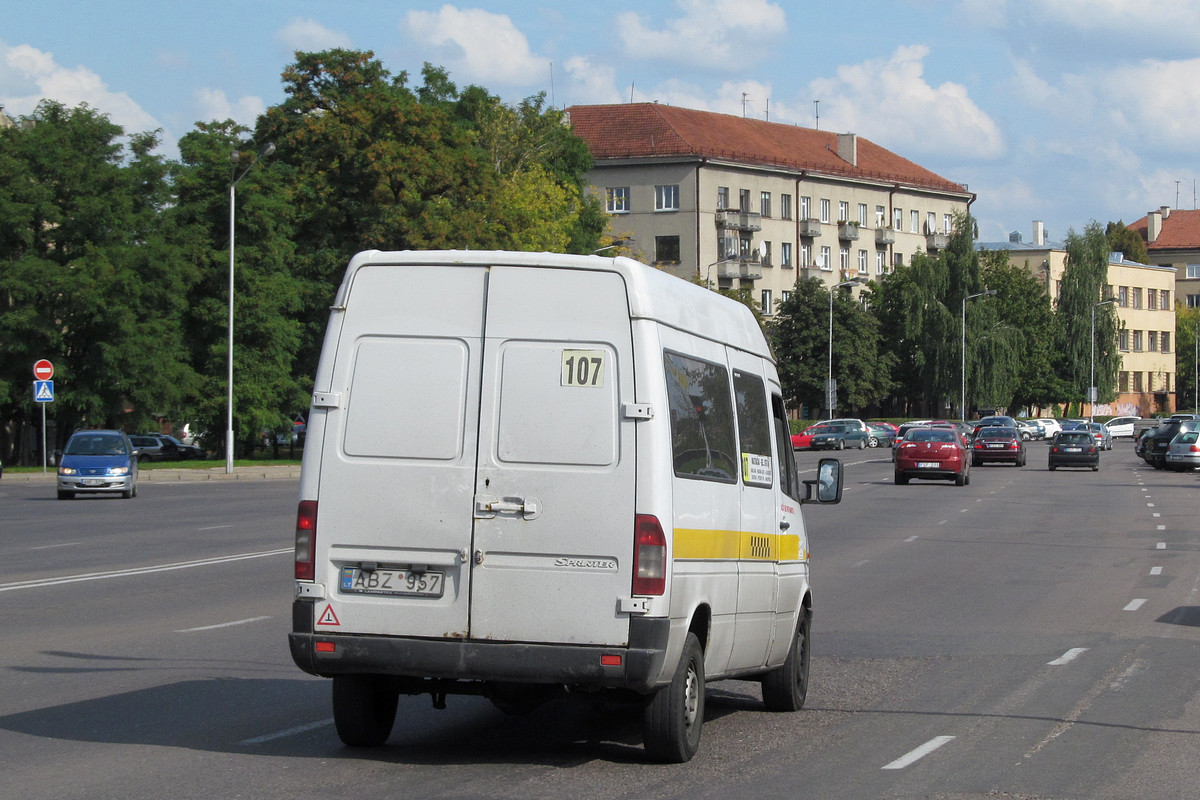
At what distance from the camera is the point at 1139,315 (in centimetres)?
14150

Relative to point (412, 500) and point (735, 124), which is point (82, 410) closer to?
point (412, 500)

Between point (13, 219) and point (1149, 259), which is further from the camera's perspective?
point (1149, 259)

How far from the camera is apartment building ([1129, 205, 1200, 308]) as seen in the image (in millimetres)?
167875

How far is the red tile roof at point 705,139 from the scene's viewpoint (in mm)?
101562

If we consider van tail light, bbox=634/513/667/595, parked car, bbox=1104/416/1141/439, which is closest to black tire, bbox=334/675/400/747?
van tail light, bbox=634/513/667/595

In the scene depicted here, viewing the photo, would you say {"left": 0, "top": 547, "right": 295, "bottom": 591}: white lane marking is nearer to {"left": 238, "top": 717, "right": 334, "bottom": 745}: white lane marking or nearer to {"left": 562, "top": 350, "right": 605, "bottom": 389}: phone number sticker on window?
{"left": 238, "top": 717, "right": 334, "bottom": 745}: white lane marking

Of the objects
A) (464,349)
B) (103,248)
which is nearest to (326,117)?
(103,248)

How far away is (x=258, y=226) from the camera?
5603 cm

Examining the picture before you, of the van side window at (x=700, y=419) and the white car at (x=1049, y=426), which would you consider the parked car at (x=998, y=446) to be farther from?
the van side window at (x=700, y=419)

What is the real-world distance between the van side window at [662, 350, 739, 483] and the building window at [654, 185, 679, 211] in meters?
93.7

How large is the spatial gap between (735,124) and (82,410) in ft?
213

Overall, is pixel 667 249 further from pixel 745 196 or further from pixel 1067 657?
pixel 1067 657

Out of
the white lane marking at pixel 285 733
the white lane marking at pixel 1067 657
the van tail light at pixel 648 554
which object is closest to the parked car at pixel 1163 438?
the white lane marking at pixel 1067 657

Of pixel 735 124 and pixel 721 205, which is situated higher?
pixel 735 124
